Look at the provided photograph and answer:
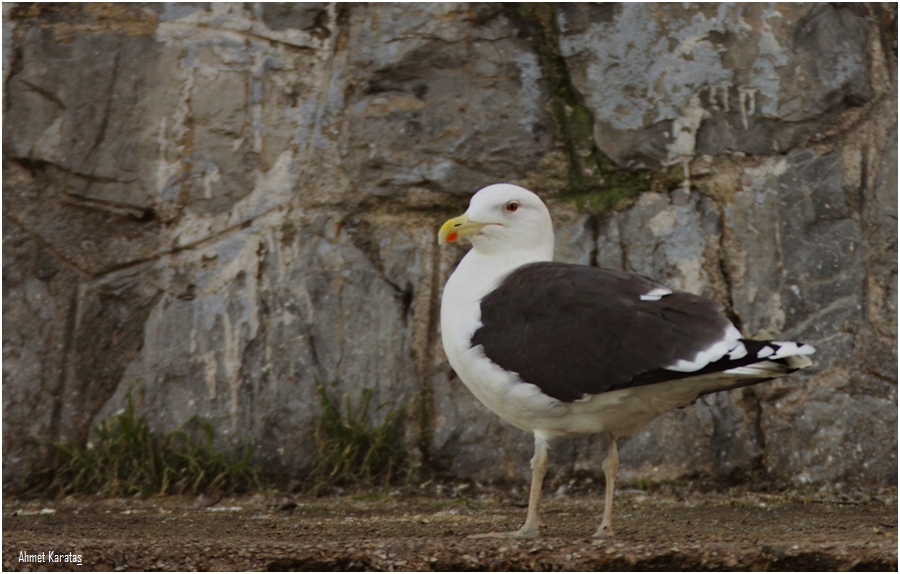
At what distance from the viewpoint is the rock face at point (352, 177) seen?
11.4 ft

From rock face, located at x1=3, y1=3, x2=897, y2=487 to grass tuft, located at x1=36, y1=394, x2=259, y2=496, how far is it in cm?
7

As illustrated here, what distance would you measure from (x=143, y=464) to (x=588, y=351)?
1.83m

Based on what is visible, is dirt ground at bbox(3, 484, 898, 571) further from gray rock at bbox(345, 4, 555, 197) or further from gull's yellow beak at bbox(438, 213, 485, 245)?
gray rock at bbox(345, 4, 555, 197)

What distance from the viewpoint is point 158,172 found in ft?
11.7

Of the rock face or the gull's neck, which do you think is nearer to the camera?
the gull's neck

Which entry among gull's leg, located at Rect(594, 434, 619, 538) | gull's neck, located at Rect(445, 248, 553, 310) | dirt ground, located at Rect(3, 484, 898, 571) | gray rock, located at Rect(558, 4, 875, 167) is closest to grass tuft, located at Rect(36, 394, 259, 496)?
dirt ground, located at Rect(3, 484, 898, 571)

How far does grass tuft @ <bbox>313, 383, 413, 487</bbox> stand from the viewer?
3.50 meters

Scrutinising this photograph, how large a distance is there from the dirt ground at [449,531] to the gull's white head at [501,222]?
0.84 meters

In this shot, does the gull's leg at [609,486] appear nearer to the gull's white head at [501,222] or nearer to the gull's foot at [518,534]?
the gull's foot at [518,534]

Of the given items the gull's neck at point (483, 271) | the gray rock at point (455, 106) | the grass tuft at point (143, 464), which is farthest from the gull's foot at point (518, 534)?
the gray rock at point (455, 106)

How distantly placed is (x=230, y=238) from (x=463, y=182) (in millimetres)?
888

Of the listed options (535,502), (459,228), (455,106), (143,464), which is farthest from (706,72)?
(143,464)

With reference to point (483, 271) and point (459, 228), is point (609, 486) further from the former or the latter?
point (459, 228)

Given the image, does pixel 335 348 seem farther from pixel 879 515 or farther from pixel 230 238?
pixel 879 515
